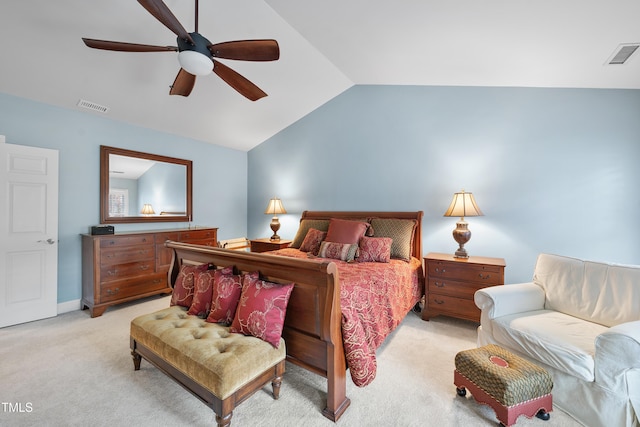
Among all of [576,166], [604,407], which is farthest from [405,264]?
[576,166]

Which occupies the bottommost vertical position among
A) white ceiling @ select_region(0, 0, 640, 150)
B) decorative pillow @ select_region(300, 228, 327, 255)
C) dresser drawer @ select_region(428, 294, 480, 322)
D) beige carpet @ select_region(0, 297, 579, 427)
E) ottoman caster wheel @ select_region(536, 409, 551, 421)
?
beige carpet @ select_region(0, 297, 579, 427)

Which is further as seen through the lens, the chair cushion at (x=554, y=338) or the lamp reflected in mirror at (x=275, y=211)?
the lamp reflected in mirror at (x=275, y=211)

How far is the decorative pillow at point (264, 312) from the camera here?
1741mm

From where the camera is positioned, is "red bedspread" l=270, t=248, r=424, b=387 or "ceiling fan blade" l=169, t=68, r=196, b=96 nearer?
"red bedspread" l=270, t=248, r=424, b=387

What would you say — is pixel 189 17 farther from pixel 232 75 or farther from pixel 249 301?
pixel 249 301

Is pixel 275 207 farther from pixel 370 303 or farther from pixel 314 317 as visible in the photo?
pixel 314 317

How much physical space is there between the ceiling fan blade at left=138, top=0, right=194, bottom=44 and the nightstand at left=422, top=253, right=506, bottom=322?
3.07 m

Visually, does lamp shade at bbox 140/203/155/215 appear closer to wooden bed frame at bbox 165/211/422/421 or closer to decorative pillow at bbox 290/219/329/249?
decorative pillow at bbox 290/219/329/249

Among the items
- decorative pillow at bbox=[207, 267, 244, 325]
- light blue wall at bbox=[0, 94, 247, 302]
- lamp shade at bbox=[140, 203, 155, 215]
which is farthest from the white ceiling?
decorative pillow at bbox=[207, 267, 244, 325]

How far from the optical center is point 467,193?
10.3ft

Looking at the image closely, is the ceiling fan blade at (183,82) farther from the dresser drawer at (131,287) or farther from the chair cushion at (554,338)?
the chair cushion at (554,338)

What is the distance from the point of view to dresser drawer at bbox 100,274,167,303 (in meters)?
3.29

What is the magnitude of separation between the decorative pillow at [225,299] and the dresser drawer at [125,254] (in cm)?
214

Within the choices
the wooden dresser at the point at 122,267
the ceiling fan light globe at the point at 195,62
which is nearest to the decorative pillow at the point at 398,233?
the ceiling fan light globe at the point at 195,62
